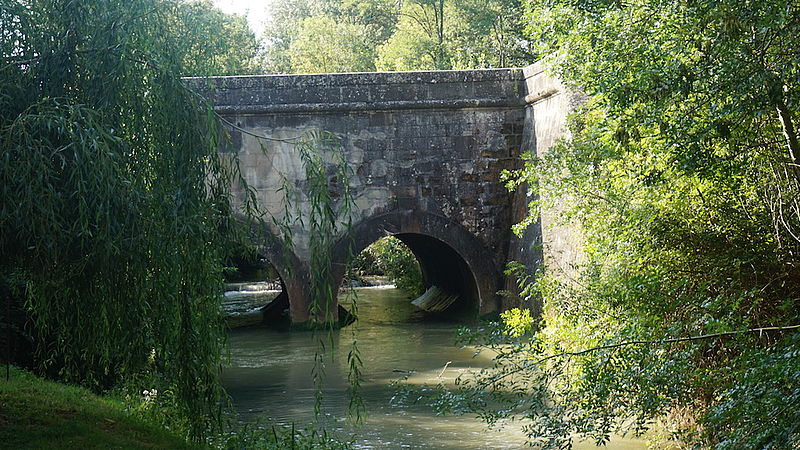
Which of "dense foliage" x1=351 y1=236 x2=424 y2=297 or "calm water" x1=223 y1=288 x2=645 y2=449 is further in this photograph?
"dense foliage" x1=351 y1=236 x2=424 y2=297

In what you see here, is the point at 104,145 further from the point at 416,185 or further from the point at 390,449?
the point at 416,185

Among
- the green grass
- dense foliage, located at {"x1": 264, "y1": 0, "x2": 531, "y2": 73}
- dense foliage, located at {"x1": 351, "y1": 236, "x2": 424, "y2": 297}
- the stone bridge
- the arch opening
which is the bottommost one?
the green grass

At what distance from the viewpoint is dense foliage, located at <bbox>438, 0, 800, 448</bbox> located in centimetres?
544

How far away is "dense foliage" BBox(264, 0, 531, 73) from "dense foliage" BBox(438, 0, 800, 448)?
17.4 m

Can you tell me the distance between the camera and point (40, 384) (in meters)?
8.27

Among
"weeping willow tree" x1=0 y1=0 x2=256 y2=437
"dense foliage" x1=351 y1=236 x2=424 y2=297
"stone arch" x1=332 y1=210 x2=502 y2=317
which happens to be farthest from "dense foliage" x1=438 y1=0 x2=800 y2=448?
Result: "dense foliage" x1=351 y1=236 x2=424 y2=297

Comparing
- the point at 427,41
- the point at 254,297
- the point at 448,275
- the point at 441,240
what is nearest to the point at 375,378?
the point at 441,240

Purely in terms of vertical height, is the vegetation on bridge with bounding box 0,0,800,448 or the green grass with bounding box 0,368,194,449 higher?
the vegetation on bridge with bounding box 0,0,800,448

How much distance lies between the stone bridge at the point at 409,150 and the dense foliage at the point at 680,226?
21.3 feet

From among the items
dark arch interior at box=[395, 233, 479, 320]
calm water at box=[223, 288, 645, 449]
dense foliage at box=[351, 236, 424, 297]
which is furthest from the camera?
dense foliage at box=[351, 236, 424, 297]

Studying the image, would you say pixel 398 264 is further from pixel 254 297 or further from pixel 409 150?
pixel 409 150

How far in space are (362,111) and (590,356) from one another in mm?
8487

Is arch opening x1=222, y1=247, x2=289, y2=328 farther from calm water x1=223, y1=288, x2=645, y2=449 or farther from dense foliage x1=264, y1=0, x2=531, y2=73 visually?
dense foliage x1=264, y1=0, x2=531, y2=73

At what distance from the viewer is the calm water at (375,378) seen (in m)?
8.18
